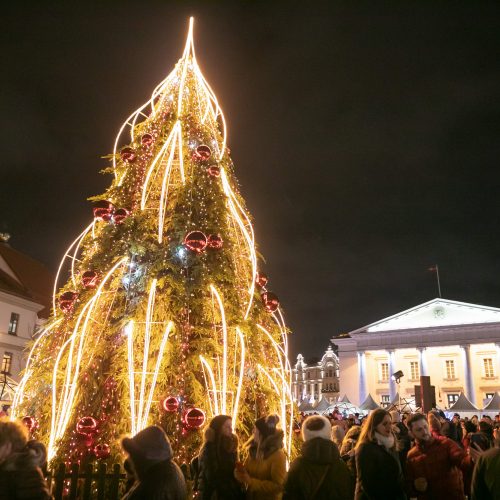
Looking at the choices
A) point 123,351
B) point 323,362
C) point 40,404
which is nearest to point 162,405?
point 123,351

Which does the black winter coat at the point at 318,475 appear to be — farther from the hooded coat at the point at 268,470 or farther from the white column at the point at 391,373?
the white column at the point at 391,373

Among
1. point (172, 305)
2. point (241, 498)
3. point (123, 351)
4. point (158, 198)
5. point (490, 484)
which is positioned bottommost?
point (241, 498)

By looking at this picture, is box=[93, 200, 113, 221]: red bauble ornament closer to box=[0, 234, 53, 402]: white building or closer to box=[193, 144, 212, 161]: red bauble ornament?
box=[193, 144, 212, 161]: red bauble ornament

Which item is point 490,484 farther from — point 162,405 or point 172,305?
point 172,305

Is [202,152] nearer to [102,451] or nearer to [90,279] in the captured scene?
[90,279]

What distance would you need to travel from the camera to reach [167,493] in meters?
3.16

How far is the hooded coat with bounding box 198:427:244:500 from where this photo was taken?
4910 millimetres

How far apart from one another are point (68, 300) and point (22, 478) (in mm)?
5531

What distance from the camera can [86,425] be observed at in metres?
7.16

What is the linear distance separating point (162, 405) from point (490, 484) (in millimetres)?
4883

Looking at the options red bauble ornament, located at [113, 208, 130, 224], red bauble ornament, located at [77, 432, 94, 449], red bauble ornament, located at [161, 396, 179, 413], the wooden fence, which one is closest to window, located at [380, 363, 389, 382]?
red bauble ornament, located at [113, 208, 130, 224]

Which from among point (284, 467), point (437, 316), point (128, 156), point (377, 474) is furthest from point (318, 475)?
point (437, 316)

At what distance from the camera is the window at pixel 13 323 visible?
→ 34.8m

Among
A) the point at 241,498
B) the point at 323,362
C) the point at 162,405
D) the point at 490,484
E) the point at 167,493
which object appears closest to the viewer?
the point at 167,493
